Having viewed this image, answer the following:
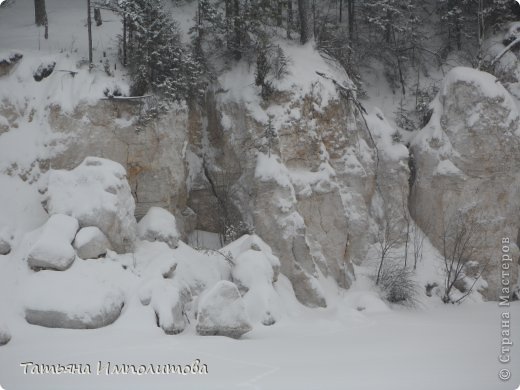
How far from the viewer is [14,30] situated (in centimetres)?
1493

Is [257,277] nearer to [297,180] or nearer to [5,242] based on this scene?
[297,180]

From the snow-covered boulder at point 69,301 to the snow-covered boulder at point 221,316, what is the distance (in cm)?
175

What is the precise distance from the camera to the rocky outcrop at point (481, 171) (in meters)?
15.4

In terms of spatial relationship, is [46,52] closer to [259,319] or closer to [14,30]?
[14,30]

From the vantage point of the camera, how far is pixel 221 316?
373 inches

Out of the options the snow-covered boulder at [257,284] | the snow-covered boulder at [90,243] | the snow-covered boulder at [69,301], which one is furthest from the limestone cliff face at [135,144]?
the snow-covered boulder at [69,301]

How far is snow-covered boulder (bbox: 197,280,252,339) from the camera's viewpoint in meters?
9.44

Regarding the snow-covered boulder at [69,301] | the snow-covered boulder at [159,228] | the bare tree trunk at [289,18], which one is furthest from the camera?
the bare tree trunk at [289,18]

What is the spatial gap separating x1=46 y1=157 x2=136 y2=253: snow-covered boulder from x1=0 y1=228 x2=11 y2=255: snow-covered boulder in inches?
38.0

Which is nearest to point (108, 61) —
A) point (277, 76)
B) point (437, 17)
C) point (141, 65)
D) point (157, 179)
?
point (141, 65)

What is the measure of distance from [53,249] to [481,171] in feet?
40.0

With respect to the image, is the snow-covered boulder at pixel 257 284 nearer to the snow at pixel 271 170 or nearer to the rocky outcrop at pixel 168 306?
the rocky outcrop at pixel 168 306

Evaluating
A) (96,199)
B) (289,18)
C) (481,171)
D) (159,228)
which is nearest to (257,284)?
(159,228)

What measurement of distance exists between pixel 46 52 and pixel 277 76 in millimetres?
6164
